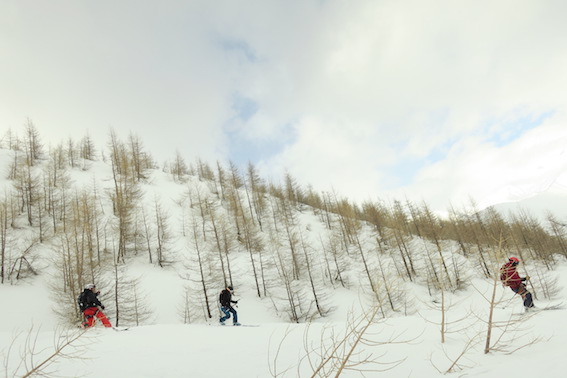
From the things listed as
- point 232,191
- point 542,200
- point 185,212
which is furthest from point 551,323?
point 542,200

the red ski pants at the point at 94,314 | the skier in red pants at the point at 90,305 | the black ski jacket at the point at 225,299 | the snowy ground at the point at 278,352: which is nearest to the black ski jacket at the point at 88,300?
the skier in red pants at the point at 90,305

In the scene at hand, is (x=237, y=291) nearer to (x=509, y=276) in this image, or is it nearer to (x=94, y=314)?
(x=94, y=314)

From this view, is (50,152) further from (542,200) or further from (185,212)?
(542,200)

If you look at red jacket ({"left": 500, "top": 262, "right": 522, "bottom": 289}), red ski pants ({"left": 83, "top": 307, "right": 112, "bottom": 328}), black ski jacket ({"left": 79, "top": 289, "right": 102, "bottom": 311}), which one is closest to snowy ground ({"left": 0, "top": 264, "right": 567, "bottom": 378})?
red jacket ({"left": 500, "top": 262, "right": 522, "bottom": 289})

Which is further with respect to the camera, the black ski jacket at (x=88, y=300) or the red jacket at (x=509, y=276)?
the black ski jacket at (x=88, y=300)

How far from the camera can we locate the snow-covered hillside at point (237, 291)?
4.57 m

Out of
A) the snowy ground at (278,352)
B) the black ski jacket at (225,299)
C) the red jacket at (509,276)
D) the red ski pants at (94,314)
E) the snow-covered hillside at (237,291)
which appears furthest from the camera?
the black ski jacket at (225,299)

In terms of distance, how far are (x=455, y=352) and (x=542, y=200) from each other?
20379 cm

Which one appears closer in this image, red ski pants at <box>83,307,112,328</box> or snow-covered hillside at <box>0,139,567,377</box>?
snow-covered hillside at <box>0,139,567,377</box>

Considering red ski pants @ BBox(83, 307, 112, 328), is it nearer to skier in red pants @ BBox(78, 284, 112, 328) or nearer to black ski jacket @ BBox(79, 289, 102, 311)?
skier in red pants @ BBox(78, 284, 112, 328)

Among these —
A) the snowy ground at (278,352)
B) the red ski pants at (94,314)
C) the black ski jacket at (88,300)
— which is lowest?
the snowy ground at (278,352)

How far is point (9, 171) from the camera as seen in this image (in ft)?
122

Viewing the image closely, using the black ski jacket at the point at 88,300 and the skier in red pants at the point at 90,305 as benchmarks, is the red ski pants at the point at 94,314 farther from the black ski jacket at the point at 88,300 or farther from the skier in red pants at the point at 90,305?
the black ski jacket at the point at 88,300

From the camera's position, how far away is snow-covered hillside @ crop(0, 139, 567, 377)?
4.57m
